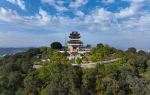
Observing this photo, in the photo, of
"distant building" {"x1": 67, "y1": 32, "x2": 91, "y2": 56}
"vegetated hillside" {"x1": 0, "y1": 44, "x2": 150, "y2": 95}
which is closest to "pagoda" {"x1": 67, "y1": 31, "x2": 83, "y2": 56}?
"distant building" {"x1": 67, "y1": 32, "x2": 91, "y2": 56}

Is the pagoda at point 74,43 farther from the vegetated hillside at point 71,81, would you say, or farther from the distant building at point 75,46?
the vegetated hillside at point 71,81

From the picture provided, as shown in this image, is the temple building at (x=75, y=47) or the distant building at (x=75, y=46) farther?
the distant building at (x=75, y=46)

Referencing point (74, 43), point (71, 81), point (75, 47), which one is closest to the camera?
point (71, 81)

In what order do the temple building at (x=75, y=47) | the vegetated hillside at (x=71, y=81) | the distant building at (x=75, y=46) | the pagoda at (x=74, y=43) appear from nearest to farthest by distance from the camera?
the vegetated hillside at (x=71, y=81), the temple building at (x=75, y=47), the distant building at (x=75, y=46), the pagoda at (x=74, y=43)

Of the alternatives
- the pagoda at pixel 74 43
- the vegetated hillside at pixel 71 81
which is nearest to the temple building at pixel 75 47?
the pagoda at pixel 74 43

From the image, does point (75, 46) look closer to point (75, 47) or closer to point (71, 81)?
point (75, 47)

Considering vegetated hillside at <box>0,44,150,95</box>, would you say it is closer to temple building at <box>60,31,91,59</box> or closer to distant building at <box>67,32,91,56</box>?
temple building at <box>60,31,91,59</box>

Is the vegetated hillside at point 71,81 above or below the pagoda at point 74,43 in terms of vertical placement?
below

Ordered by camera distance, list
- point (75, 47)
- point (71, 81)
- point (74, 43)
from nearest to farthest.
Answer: point (71, 81), point (75, 47), point (74, 43)

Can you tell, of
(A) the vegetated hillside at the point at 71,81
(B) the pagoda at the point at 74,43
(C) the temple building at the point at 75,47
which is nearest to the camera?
(A) the vegetated hillside at the point at 71,81

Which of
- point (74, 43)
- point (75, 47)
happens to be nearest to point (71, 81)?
point (75, 47)
